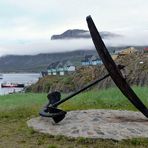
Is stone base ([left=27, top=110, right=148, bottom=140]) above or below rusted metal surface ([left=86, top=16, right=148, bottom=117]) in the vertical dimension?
below

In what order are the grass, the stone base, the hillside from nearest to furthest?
1. the grass
2. the stone base
3. the hillside

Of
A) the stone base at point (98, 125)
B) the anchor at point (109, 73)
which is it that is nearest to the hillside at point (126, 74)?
the stone base at point (98, 125)

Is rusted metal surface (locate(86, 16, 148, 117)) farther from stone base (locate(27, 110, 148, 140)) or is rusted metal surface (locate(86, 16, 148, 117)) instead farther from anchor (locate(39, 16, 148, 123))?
stone base (locate(27, 110, 148, 140))

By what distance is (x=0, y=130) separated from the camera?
12.0 m

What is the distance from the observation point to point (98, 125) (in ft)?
37.4

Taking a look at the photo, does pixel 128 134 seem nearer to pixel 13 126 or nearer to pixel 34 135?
pixel 34 135

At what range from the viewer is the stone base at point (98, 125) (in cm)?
1066

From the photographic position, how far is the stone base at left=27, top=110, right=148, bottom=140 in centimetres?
1066

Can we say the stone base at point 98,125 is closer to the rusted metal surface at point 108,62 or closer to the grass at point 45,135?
the grass at point 45,135

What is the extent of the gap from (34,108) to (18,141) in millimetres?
4611

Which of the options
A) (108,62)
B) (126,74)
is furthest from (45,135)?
(126,74)

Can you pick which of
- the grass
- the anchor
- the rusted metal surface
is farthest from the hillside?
the rusted metal surface

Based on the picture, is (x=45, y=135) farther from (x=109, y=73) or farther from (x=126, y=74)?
(x=126, y=74)

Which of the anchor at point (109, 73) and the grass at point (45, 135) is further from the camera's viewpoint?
the anchor at point (109, 73)
